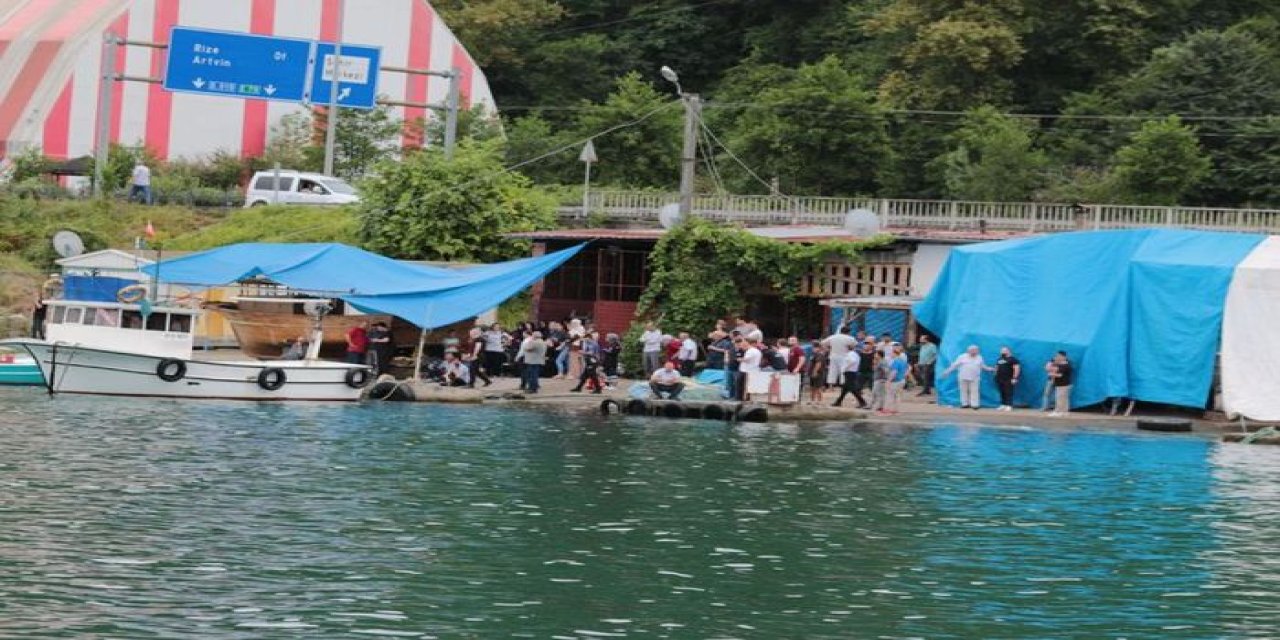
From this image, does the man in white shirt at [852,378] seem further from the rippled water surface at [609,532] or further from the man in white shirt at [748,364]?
the rippled water surface at [609,532]

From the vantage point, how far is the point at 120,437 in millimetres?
31828

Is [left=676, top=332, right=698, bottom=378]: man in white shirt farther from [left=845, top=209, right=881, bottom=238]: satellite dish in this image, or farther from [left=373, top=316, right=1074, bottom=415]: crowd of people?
[left=845, top=209, right=881, bottom=238]: satellite dish

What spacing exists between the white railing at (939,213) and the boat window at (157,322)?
16553mm

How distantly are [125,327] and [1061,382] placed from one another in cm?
1838

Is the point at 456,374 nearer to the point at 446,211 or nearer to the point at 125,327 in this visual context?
the point at 125,327

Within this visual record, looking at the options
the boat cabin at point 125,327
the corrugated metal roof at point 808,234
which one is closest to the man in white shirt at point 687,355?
the corrugated metal roof at point 808,234

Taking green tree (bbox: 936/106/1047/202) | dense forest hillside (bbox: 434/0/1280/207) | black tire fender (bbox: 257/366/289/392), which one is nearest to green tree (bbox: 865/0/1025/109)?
dense forest hillside (bbox: 434/0/1280/207)

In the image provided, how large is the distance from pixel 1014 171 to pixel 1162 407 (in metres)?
18.4

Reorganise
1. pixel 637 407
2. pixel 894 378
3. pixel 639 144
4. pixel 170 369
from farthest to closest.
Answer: pixel 639 144 → pixel 894 378 → pixel 637 407 → pixel 170 369

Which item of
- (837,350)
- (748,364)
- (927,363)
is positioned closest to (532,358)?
(748,364)

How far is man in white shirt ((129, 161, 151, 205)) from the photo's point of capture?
59.8 metres

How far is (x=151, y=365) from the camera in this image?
39438 millimetres

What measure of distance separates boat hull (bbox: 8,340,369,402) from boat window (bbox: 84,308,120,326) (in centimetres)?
123

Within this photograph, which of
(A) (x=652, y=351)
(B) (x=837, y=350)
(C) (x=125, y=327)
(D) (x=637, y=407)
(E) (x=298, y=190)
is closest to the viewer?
(D) (x=637, y=407)
